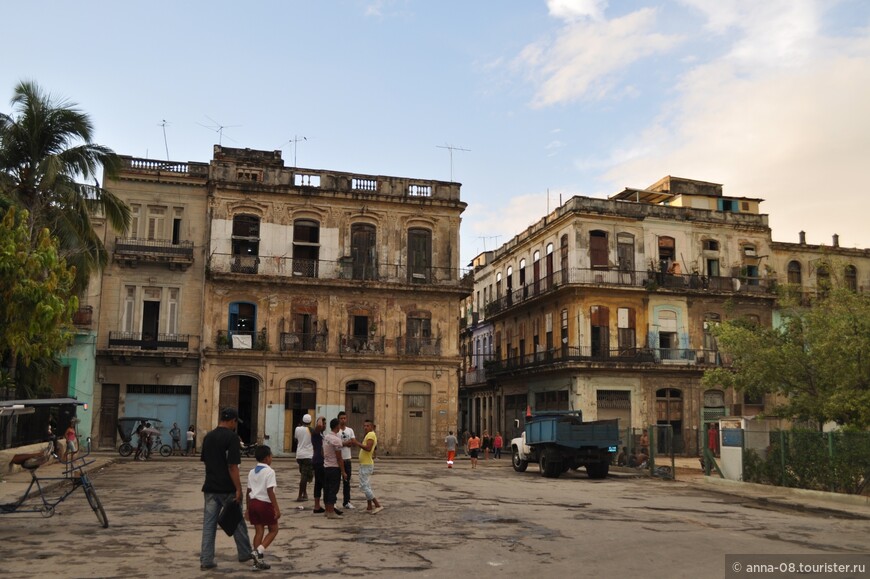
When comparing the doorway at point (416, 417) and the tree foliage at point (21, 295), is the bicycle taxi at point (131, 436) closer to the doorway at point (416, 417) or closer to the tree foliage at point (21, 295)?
the doorway at point (416, 417)

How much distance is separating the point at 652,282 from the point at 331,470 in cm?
3097

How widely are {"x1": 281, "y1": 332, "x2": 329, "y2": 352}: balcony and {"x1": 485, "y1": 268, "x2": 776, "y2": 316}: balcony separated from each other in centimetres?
1239

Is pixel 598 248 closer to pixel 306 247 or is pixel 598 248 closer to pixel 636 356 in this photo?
pixel 636 356

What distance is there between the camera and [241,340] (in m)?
36.5

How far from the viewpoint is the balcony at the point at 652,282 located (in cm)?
4144

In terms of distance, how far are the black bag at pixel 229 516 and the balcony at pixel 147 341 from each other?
1115 inches

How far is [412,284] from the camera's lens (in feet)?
126

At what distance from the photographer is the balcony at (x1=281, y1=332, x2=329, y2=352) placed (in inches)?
1463

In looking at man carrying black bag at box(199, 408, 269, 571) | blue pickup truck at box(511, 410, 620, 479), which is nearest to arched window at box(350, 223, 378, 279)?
blue pickup truck at box(511, 410, 620, 479)

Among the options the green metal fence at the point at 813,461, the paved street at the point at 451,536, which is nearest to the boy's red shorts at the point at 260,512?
the paved street at the point at 451,536

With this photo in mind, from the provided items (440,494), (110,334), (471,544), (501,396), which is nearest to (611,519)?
(471,544)

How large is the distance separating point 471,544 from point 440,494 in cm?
734

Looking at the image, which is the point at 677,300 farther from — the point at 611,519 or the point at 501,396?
the point at 611,519

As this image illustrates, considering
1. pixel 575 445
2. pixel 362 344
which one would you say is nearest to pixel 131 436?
pixel 362 344
